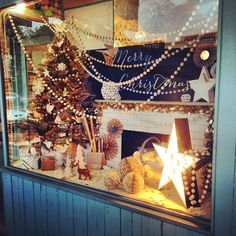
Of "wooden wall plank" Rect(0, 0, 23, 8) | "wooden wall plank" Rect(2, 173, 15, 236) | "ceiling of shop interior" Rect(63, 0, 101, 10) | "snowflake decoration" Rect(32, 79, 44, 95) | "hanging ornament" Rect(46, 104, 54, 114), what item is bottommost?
"wooden wall plank" Rect(2, 173, 15, 236)

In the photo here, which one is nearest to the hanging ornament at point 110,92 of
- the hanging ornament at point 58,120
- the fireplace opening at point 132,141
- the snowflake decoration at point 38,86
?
the fireplace opening at point 132,141

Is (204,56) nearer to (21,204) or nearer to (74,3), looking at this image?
(74,3)

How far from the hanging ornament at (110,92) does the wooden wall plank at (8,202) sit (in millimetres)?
1270

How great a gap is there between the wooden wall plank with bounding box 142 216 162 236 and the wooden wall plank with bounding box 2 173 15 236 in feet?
5.08

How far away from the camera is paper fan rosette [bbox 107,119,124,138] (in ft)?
9.05

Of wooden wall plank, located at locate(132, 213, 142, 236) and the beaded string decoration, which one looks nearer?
wooden wall plank, located at locate(132, 213, 142, 236)

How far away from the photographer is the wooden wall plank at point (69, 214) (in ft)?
7.61

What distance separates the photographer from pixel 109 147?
2.82m

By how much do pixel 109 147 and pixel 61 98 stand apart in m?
0.73

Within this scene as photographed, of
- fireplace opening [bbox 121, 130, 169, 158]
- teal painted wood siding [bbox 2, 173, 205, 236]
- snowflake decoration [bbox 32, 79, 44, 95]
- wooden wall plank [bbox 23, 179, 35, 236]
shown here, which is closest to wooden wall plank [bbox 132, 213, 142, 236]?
teal painted wood siding [bbox 2, 173, 205, 236]

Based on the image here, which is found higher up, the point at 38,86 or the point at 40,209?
the point at 38,86

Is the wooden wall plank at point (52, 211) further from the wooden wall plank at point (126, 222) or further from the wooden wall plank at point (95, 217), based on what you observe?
the wooden wall plank at point (126, 222)

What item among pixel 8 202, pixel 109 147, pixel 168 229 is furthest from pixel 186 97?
pixel 8 202

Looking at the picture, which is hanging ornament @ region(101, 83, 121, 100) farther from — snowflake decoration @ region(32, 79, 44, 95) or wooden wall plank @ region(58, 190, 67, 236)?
wooden wall plank @ region(58, 190, 67, 236)
